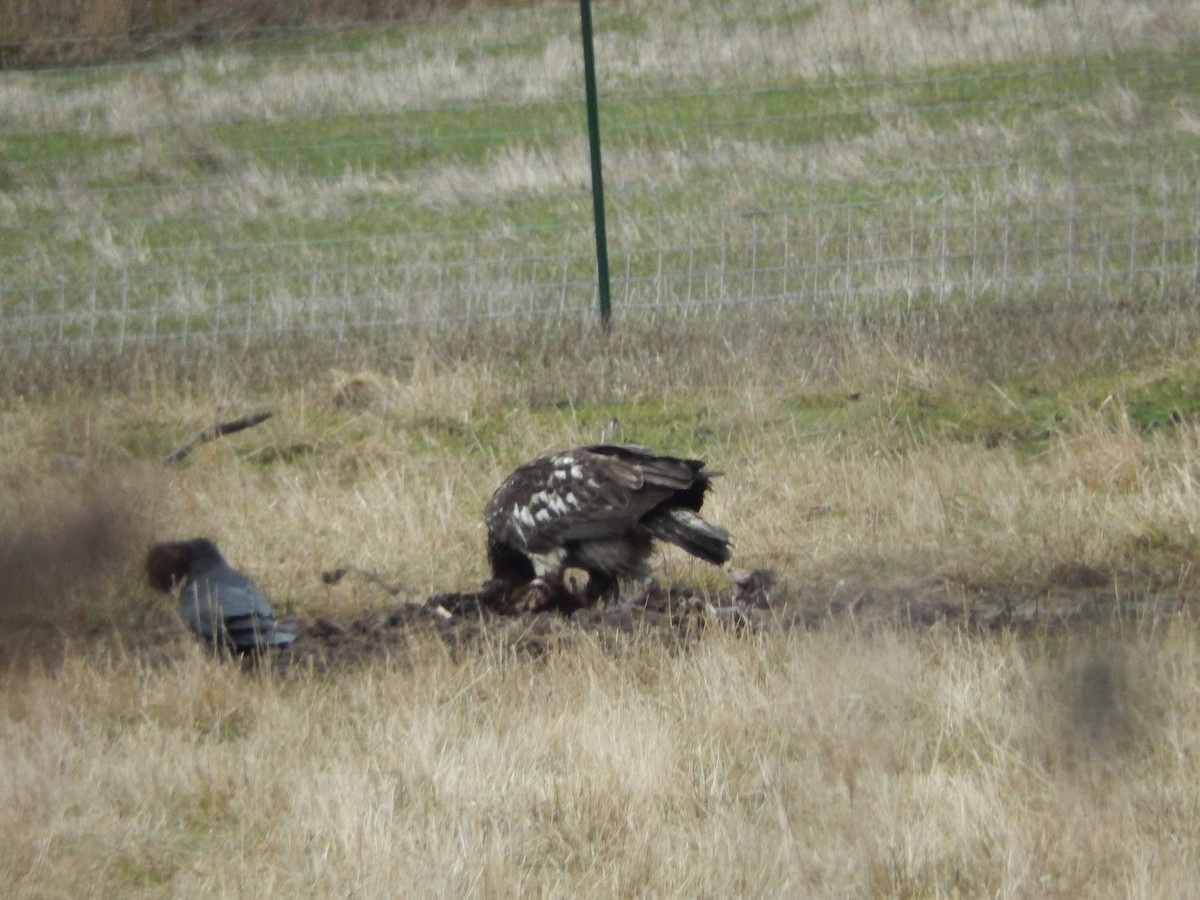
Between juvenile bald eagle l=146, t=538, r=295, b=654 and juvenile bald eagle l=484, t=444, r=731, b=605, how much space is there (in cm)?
97

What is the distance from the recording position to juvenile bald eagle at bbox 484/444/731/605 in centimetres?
628

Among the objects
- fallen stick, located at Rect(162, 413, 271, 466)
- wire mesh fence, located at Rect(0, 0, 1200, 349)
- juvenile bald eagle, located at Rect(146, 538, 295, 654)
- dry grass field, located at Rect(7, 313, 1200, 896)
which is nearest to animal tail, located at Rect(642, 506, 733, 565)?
dry grass field, located at Rect(7, 313, 1200, 896)

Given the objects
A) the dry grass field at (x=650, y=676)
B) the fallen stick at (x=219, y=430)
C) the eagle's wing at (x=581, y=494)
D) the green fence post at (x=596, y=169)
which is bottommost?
the dry grass field at (x=650, y=676)

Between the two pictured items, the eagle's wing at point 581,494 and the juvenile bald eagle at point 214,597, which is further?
the eagle's wing at point 581,494

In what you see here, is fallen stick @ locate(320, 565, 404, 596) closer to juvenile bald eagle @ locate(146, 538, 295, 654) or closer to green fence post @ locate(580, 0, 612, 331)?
juvenile bald eagle @ locate(146, 538, 295, 654)

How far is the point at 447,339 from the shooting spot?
9.95 metres

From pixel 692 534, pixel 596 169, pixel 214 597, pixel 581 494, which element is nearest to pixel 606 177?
pixel 596 169

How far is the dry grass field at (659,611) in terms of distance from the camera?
4320 millimetres

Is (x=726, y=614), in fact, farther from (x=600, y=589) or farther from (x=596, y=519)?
(x=600, y=589)

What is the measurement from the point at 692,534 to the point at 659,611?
1.00ft

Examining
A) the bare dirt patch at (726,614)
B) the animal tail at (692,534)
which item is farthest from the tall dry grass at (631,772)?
the animal tail at (692,534)

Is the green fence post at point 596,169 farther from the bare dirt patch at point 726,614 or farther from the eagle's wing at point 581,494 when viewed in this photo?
the bare dirt patch at point 726,614

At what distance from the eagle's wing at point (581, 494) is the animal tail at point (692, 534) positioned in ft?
0.27

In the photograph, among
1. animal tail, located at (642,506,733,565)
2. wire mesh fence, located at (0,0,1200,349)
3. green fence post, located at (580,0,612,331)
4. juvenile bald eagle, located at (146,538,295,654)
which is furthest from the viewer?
wire mesh fence, located at (0,0,1200,349)
